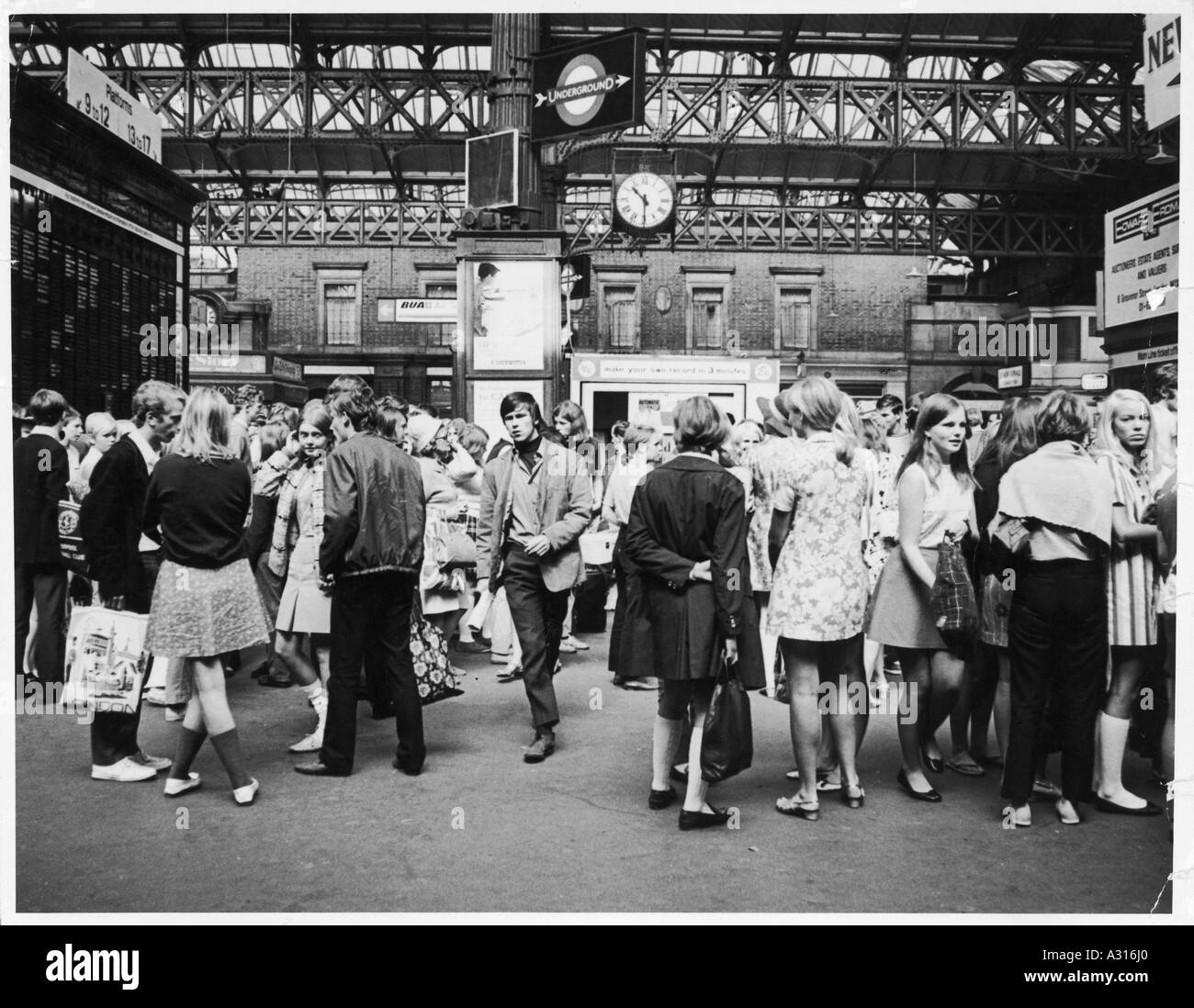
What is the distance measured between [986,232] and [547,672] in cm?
2649

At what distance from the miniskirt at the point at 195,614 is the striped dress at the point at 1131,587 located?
12.7ft

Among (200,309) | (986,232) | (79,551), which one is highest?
(986,232)

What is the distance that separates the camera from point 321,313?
99.6ft

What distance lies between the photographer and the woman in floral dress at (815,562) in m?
4.38

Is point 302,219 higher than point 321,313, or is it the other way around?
point 302,219

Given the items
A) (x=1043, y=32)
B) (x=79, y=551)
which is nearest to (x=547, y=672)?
(x=79, y=551)

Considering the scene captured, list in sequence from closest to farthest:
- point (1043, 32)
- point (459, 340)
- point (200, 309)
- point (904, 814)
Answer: point (904, 814) < point (459, 340) < point (1043, 32) < point (200, 309)

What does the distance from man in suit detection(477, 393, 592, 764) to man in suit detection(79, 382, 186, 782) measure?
1724 mm

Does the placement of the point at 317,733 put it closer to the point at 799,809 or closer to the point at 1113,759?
the point at 799,809

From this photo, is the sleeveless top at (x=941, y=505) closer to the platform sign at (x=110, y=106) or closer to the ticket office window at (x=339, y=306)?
the platform sign at (x=110, y=106)

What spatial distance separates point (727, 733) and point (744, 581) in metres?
0.68

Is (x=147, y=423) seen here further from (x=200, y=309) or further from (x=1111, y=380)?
(x=200, y=309)

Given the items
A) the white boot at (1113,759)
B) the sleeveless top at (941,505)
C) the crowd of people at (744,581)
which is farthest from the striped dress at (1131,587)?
the sleeveless top at (941,505)

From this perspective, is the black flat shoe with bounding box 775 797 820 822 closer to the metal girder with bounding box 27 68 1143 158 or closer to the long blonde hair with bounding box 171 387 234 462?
the long blonde hair with bounding box 171 387 234 462
